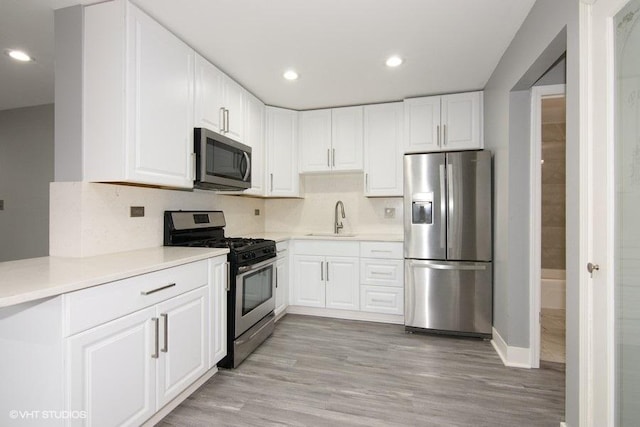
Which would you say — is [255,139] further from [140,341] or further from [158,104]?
[140,341]

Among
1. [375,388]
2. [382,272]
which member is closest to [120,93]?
[375,388]

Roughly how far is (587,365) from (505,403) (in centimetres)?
75

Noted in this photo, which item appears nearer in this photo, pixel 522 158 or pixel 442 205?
pixel 522 158

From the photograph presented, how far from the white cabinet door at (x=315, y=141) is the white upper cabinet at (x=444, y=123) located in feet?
3.01

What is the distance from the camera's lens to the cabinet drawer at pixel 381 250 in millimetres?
3174

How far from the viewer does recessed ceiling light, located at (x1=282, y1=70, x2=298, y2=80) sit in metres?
2.71

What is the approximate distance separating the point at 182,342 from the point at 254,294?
0.84 metres

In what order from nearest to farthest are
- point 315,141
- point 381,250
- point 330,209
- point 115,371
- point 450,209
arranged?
point 115,371 → point 450,209 → point 381,250 → point 315,141 → point 330,209

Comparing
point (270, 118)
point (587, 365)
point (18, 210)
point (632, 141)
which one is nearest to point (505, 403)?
point (587, 365)

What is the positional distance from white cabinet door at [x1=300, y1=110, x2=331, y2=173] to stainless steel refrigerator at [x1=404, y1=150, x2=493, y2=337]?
1.02m

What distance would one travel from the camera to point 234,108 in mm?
2836

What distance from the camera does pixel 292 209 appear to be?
13.4 feet

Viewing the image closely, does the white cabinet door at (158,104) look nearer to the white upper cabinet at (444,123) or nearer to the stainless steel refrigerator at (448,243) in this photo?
the stainless steel refrigerator at (448,243)

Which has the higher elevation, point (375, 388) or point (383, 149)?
point (383, 149)
